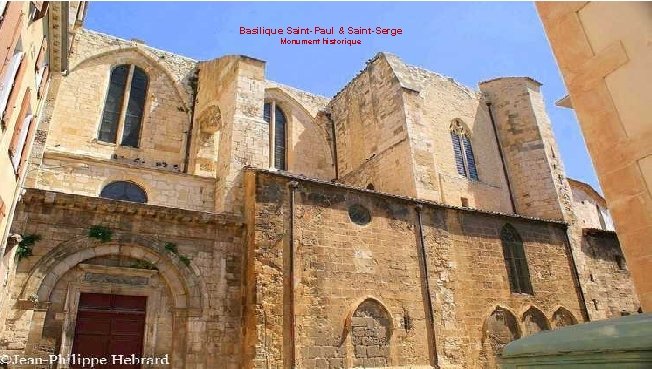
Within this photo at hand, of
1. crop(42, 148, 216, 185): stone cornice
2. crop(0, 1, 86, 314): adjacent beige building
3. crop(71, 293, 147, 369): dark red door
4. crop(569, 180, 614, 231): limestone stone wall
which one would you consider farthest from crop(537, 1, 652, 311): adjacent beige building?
crop(569, 180, 614, 231): limestone stone wall

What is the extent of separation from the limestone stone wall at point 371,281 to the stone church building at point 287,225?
Result: 0.04 metres

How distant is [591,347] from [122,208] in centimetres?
855

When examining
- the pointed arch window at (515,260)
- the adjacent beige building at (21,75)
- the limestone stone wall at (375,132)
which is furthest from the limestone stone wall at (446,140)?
the adjacent beige building at (21,75)

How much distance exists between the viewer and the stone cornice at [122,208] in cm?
832

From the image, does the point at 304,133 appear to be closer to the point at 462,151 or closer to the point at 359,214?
the point at 462,151

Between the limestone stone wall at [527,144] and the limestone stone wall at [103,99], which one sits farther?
the limestone stone wall at [527,144]

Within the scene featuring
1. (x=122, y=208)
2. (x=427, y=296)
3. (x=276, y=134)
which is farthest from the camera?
(x=276, y=134)

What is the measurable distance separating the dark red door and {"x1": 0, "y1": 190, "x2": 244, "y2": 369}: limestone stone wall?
16cm

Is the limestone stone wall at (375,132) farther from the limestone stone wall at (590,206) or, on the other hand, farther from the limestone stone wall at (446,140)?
the limestone stone wall at (590,206)

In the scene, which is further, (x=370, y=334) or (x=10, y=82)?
(x=370, y=334)

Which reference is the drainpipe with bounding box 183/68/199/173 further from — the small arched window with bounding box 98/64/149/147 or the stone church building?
the small arched window with bounding box 98/64/149/147

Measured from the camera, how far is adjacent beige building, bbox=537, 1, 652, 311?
15.3 feet

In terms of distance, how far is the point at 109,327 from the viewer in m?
8.33

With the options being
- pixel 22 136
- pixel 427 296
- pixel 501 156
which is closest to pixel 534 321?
pixel 427 296
